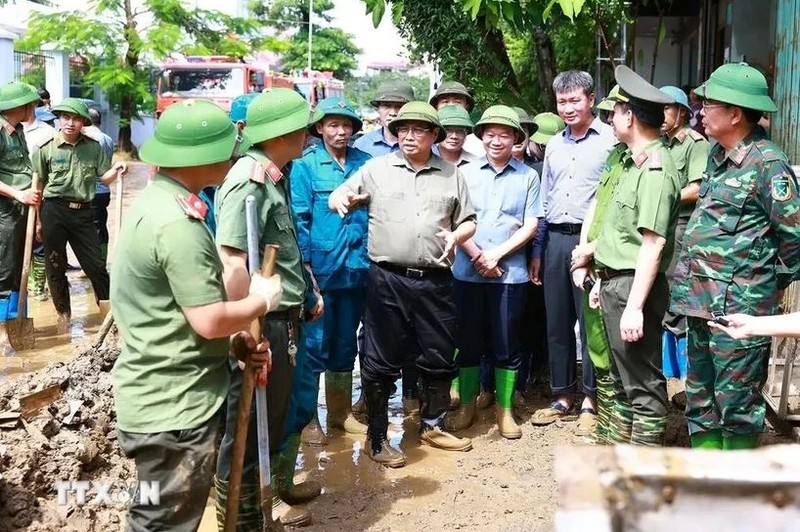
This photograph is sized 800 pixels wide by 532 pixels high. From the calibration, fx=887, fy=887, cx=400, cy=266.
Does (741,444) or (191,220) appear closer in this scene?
(191,220)

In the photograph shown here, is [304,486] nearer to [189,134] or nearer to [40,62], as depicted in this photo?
[189,134]

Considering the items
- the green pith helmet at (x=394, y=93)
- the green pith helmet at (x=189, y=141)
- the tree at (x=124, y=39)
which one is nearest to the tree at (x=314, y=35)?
the tree at (x=124, y=39)

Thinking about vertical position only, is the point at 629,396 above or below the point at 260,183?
below

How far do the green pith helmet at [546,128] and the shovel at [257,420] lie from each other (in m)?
3.51

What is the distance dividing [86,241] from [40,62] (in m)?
18.9

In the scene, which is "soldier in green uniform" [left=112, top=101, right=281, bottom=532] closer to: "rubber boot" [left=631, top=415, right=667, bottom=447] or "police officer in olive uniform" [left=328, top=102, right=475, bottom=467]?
"police officer in olive uniform" [left=328, top=102, right=475, bottom=467]

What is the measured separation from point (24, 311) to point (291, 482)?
4.16m

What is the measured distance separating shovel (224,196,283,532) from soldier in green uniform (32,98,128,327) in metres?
4.84

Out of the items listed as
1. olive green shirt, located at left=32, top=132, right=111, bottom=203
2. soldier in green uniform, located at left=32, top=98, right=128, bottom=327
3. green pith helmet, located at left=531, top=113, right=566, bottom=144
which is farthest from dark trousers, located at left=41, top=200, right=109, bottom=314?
green pith helmet, located at left=531, top=113, right=566, bottom=144

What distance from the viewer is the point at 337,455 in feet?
17.5

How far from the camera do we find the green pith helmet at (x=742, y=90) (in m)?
3.90

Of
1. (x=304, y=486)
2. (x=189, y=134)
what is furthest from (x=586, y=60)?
(x=189, y=134)

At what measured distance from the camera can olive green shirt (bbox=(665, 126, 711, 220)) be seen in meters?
5.43

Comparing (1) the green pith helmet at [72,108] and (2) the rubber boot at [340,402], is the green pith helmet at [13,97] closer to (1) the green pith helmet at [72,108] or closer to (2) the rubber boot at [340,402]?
(1) the green pith helmet at [72,108]
